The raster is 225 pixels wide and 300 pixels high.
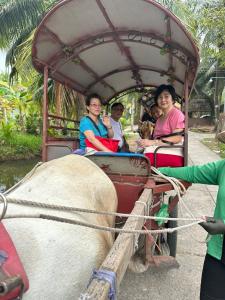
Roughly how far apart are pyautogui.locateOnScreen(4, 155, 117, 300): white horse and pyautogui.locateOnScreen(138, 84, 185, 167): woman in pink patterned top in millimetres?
1800

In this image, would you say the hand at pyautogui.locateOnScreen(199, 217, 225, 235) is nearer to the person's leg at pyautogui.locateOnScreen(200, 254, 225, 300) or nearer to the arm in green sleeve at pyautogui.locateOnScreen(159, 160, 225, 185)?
the person's leg at pyautogui.locateOnScreen(200, 254, 225, 300)

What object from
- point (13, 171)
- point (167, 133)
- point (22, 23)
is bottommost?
point (13, 171)

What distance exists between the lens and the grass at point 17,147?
1364cm

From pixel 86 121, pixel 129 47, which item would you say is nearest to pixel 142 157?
pixel 86 121

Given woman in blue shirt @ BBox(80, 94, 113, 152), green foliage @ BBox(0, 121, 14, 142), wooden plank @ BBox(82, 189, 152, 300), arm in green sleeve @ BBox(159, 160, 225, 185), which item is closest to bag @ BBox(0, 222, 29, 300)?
wooden plank @ BBox(82, 189, 152, 300)

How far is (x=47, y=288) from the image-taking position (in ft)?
4.68

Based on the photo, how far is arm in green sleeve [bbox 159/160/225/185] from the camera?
7.92 feet

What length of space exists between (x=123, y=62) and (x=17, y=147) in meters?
9.83

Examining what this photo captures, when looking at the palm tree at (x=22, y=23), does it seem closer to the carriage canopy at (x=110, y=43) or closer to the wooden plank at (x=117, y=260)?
the carriage canopy at (x=110, y=43)

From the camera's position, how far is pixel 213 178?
2463 millimetres

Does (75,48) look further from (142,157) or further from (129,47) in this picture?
(142,157)

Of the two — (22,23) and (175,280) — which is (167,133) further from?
(22,23)

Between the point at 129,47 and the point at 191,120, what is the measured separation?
88.5 ft

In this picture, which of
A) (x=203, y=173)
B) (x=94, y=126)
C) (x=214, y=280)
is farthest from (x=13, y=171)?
(x=214, y=280)
